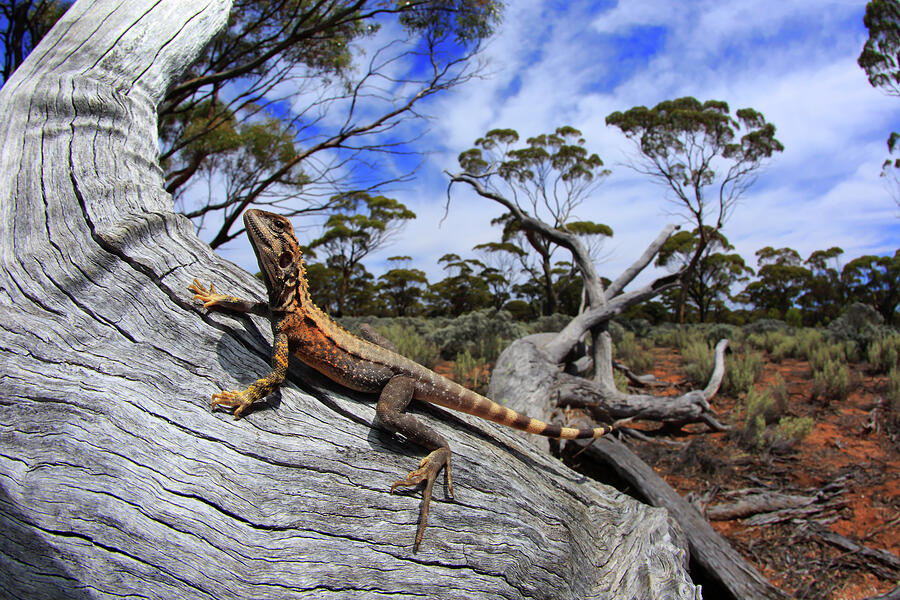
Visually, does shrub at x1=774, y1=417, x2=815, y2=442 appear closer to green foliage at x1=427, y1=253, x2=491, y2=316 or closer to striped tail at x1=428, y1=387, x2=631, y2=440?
striped tail at x1=428, y1=387, x2=631, y2=440

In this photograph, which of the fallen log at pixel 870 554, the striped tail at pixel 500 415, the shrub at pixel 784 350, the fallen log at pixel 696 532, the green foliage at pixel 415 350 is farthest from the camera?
the shrub at pixel 784 350

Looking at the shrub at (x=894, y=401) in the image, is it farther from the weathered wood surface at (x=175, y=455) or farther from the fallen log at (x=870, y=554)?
the weathered wood surface at (x=175, y=455)

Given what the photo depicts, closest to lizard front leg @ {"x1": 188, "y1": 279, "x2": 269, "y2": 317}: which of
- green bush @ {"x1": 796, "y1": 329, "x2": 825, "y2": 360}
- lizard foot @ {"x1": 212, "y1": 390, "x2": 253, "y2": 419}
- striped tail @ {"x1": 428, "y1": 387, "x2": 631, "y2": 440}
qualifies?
lizard foot @ {"x1": 212, "y1": 390, "x2": 253, "y2": 419}

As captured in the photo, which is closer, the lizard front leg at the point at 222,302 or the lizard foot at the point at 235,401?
the lizard foot at the point at 235,401

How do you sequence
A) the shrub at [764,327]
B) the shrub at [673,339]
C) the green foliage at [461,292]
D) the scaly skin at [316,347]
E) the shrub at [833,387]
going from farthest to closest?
the green foliage at [461,292] → the shrub at [764,327] → the shrub at [673,339] → the shrub at [833,387] → the scaly skin at [316,347]

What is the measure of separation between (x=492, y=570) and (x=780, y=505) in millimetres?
4453

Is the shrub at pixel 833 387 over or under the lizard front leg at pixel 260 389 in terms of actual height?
over

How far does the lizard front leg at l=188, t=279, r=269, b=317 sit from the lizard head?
0.13 m

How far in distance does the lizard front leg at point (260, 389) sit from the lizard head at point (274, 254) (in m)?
0.23

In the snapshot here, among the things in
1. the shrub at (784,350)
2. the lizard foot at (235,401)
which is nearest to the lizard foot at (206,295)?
the lizard foot at (235,401)

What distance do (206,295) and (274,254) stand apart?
0.42 meters

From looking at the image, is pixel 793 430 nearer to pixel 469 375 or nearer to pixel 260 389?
pixel 469 375

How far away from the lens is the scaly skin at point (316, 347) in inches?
87.6

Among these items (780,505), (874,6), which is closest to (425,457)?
(780,505)
